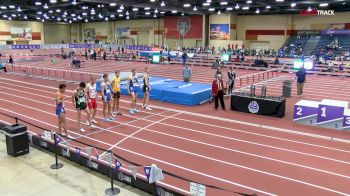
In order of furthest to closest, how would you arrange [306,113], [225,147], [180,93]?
[180,93] < [306,113] < [225,147]

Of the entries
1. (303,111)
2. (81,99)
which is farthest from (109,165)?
(303,111)

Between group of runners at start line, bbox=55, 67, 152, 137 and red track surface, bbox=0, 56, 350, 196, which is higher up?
group of runners at start line, bbox=55, 67, 152, 137

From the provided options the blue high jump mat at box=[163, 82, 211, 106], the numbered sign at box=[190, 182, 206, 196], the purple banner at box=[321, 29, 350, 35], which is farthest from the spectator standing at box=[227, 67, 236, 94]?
the purple banner at box=[321, 29, 350, 35]

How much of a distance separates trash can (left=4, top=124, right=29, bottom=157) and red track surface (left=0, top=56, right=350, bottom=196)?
1.90m

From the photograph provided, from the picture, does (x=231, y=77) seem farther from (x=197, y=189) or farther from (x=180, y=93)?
(x=197, y=189)

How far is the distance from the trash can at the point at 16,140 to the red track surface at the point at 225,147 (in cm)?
190

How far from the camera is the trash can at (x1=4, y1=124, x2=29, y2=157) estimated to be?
28.1 feet

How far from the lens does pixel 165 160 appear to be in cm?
830

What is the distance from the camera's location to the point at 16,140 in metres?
8.58

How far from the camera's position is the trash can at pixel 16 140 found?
8555 millimetres

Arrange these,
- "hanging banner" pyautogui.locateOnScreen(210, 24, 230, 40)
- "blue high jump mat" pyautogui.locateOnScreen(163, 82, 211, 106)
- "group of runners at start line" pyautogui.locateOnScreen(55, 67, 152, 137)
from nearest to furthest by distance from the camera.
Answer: "group of runners at start line" pyautogui.locateOnScreen(55, 67, 152, 137), "blue high jump mat" pyautogui.locateOnScreen(163, 82, 211, 106), "hanging banner" pyautogui.locateOnScreen(210, 24, 230, 40)

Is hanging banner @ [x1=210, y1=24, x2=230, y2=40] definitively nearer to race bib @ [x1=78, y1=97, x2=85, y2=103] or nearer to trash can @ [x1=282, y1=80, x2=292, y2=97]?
trash can @ [x1=282, y1=80, x2=292, y2=97]

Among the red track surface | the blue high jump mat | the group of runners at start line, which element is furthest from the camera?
the blue high jump mat

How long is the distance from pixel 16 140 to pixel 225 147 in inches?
227
